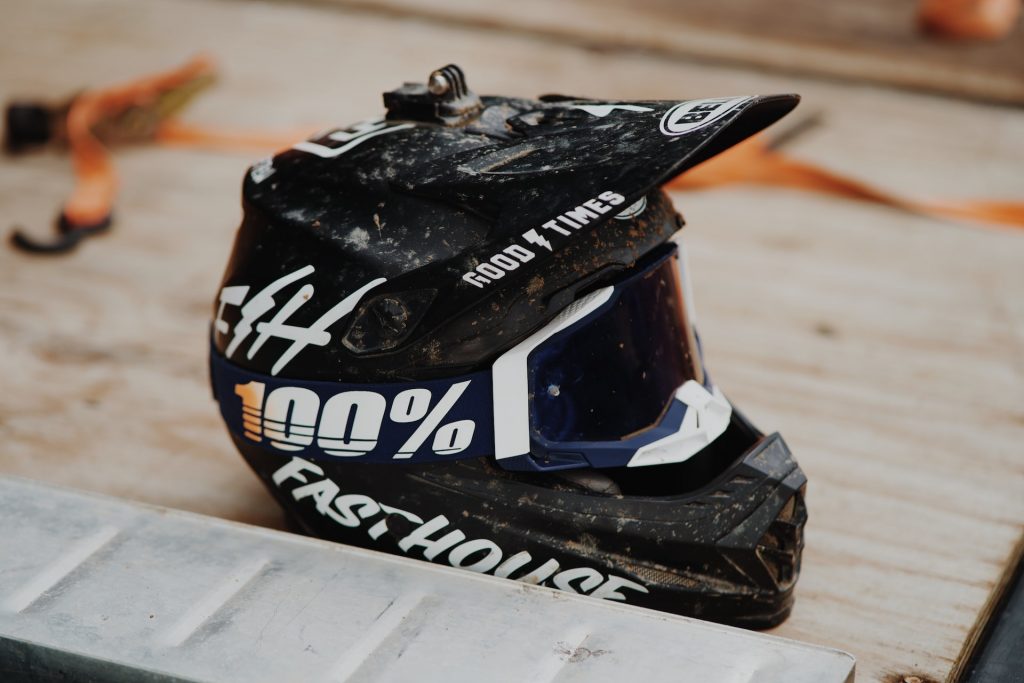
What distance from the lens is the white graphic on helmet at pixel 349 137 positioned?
1.82 meters

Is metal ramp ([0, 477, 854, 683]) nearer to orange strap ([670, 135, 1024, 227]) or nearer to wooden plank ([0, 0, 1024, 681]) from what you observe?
wooden plank ([0, 0, 1024, 681])

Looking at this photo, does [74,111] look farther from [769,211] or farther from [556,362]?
[556,362]

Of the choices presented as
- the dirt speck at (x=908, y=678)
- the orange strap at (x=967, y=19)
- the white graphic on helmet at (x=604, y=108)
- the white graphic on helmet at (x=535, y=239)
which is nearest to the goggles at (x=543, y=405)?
the white graphic on helmet at (x=535, y=239)

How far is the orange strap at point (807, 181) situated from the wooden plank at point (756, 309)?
0.22ft

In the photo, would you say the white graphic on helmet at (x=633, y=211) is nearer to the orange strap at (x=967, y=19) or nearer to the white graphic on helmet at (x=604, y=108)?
the white graphic on helmet at (x=604, y=108)

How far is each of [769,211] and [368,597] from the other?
246 centimetres

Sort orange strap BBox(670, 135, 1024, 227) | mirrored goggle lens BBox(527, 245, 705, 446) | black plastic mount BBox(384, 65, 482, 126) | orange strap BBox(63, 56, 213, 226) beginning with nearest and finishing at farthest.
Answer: mirrored goggle lens BBox(527, 245, 705, 446)
black plastic mount BBox(384, 65, 482, 126)
orange strap BBox(63, 56, 213, 226)
orange strap BBox(670, 135, 1024, 227)

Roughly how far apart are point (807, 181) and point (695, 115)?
246 centimetres

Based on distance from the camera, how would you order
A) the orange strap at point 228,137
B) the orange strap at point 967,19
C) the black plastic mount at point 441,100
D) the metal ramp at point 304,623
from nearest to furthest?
the metal ramp at point 304,623, the black plastic mount at point 441,100, the orange strap at point 228,137, the orange strap at point 967,19

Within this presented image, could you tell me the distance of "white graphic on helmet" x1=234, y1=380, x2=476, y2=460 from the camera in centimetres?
169

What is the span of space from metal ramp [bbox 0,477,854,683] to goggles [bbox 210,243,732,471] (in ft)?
0.65

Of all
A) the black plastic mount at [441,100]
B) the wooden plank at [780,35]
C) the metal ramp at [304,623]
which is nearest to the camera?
the metal ramp at [304,623]

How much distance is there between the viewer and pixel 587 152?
5.44 ft

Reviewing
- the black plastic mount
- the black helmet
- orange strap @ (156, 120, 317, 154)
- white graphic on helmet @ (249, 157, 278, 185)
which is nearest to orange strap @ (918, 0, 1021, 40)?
orange strap @ (156, 120, 317, 154)
